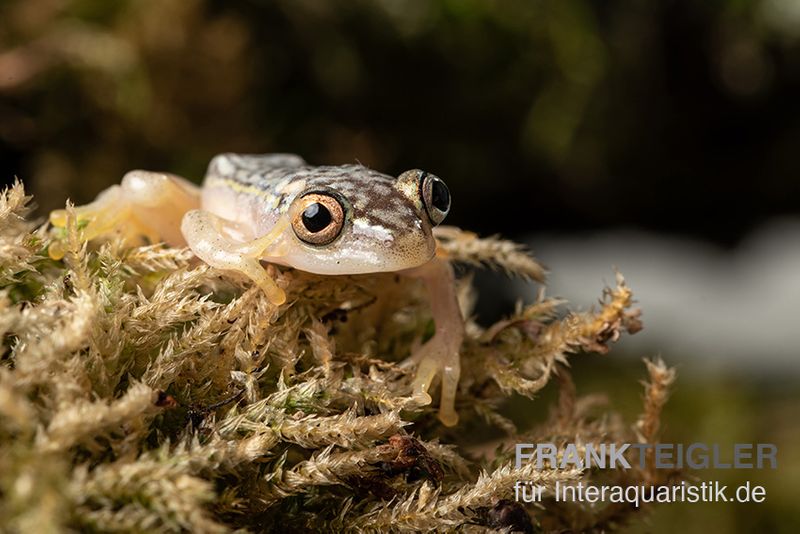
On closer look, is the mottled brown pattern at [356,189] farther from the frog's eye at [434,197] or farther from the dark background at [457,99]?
the dark background at [457,99]

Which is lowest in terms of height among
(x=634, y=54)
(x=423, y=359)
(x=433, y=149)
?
(x=423, y=359)

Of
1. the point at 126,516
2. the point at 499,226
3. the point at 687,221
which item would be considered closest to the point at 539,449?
the point at 126,516

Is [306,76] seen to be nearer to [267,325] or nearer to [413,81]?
[413,81]

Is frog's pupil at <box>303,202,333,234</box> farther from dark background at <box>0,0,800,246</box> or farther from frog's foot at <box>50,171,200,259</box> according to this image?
dark background at <box>0,0,800,246</box>

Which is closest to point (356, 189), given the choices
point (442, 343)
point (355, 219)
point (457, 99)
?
point (355, 219)

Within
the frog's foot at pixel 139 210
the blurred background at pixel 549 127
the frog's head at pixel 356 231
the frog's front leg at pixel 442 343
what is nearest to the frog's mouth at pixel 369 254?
the frog's head at pixel 356 231
